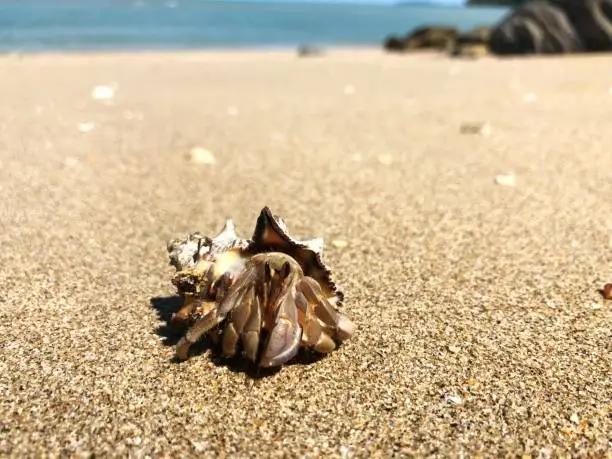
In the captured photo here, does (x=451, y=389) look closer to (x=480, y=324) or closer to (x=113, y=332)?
(x=480, y=324)

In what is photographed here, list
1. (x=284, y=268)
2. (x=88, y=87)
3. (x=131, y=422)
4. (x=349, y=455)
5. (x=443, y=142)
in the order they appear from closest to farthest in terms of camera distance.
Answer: (x=349, y=455) → (x=131, y=422) → (x=284, y=268) → (x=443, y=142) → (x=88, y=87)

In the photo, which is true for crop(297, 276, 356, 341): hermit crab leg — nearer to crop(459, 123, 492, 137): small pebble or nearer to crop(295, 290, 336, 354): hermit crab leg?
crop(295, 290, 336, 354): hermit crab leg

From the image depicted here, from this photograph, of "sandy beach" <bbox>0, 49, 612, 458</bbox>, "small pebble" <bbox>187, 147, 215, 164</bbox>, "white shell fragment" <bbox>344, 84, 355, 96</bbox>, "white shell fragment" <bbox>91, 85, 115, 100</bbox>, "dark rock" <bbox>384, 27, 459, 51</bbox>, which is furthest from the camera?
"dark rock" <bbox>384, 27, 459, 51</bbox>

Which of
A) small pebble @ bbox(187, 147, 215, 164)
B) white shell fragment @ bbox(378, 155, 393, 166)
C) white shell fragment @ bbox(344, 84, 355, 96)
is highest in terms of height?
white shell fragment @ bbox(378, 155, 393, 166)

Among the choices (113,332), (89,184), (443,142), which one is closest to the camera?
(113,332)

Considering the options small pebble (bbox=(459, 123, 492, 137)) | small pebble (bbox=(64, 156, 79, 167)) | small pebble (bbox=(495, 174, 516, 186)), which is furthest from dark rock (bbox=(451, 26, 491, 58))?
small pebble (bbox=(64, 156, 79, 167))

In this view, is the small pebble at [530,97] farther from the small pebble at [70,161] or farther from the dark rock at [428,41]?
the dark rock at [428,41]

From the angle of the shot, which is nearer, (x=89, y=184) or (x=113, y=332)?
(x=113, y=332)

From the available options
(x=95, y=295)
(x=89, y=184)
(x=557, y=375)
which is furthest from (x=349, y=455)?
(x=89, y=184)
